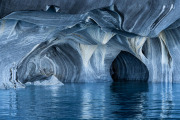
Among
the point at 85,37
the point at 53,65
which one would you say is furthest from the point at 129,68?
the point at 85,37

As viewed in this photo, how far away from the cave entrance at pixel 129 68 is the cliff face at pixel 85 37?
76mm

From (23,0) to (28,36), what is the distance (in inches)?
114

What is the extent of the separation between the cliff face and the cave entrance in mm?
76

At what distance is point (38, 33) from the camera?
1257 cm

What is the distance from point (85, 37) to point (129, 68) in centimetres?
839

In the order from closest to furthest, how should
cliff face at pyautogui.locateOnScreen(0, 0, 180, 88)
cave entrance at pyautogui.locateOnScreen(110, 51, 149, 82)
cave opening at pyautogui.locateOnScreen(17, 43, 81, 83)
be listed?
cliff face at pyautogui.locateOnScreen(0, 0, 180, 88) → cave opening at pyautogui.locateOnScreen(17, 43, 81, 83) → cave entrance at pyautogui.locateOnScreen(110, 51, 149, 82)

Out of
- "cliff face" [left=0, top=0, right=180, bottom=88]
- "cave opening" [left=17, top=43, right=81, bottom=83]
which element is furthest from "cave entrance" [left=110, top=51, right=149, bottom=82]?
"cave opening" [left=17, top=43, right=81, bottom=83]

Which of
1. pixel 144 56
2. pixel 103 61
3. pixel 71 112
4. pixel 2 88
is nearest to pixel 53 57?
pixel 103 61

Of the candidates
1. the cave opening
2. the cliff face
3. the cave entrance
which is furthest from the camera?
the cave entrance

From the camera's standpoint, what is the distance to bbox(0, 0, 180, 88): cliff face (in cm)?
1091

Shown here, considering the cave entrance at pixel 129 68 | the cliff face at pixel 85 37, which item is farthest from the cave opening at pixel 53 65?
the cave entrance at pixel 129 68

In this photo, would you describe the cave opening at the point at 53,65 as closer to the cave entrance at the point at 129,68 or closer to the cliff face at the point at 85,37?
the cliff face at the point at 85,37

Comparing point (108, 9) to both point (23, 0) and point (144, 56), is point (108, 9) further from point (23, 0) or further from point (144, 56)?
point (144, 56)

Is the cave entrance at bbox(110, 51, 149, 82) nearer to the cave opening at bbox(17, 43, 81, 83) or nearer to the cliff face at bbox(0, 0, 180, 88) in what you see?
the cliff face at bbox(0, 0, 180, 88)
